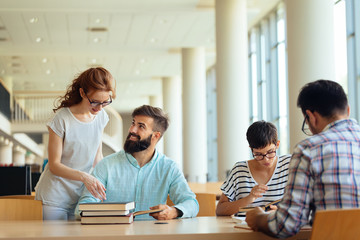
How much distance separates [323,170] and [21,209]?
1.62 m

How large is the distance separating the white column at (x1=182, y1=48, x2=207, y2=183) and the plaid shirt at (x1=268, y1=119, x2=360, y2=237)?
1182 centimetres

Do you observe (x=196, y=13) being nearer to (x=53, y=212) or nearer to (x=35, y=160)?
(x=53, y=212)

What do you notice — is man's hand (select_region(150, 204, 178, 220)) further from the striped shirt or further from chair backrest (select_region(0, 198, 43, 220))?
chair backrest (select_region(0, 198, 43, 220))

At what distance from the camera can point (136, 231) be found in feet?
6.32

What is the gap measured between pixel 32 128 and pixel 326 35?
38.1ft

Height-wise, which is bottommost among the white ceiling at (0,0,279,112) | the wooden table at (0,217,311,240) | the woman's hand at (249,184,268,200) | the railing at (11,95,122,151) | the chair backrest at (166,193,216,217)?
the chair backrest at (166,193,216,217)

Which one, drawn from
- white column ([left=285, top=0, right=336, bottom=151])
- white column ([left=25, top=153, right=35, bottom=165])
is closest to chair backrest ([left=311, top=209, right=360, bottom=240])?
white column ([left=285, top=0, right=336, bottom=151])

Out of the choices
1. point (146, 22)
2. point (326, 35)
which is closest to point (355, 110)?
point (326, 35)

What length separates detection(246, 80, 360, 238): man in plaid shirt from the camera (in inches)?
67.8

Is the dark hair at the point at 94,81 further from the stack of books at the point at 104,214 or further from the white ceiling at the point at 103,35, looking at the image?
the white ceiling at the point at 103,35

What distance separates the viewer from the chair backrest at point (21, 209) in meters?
2.73

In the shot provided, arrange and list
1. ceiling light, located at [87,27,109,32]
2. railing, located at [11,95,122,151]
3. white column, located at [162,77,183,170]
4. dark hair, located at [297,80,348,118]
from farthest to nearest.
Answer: white column, located at [162,77,183,170]
railing, located at [11,95,122,151]
ceiling light, located at [87,27,109,32]
dark hair, located at [297,80,348,118]

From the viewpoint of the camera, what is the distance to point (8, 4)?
9.64 meters

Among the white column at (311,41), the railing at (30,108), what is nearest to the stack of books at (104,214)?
the white column at (311,41)
